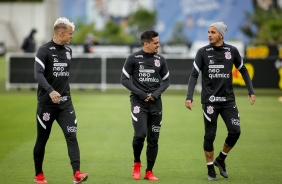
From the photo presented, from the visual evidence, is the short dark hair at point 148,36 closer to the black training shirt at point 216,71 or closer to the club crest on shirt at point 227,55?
the black training shirt at point 216,71

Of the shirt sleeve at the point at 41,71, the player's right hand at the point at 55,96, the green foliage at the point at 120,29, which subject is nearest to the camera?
the player's right hand at the point at 55,96

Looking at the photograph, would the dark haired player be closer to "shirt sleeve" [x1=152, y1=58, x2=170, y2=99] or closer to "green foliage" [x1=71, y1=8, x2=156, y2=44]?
"shirt sleeve" [x1=152, y1=58, x2=170, y2=99]

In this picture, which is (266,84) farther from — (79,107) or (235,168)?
(235,168)

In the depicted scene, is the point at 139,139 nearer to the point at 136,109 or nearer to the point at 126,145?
the point at 136,109

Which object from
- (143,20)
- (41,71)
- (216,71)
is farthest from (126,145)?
(143,20)

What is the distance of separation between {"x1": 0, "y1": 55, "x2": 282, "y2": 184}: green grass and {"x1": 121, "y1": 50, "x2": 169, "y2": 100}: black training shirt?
1.31 m

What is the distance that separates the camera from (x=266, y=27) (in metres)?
67.6

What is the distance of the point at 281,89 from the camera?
93.8ft

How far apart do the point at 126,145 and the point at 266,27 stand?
53229 mm

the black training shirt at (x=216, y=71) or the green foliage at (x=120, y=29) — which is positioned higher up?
the black training shirt at (x=216, y=71)

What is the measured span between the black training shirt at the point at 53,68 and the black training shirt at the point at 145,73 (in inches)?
42.5

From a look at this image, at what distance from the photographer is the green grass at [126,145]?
12.3m

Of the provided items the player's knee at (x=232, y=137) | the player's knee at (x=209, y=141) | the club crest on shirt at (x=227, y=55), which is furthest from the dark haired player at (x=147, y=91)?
the player's knee at (x=232, y=137)

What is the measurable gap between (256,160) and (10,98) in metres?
14.0
